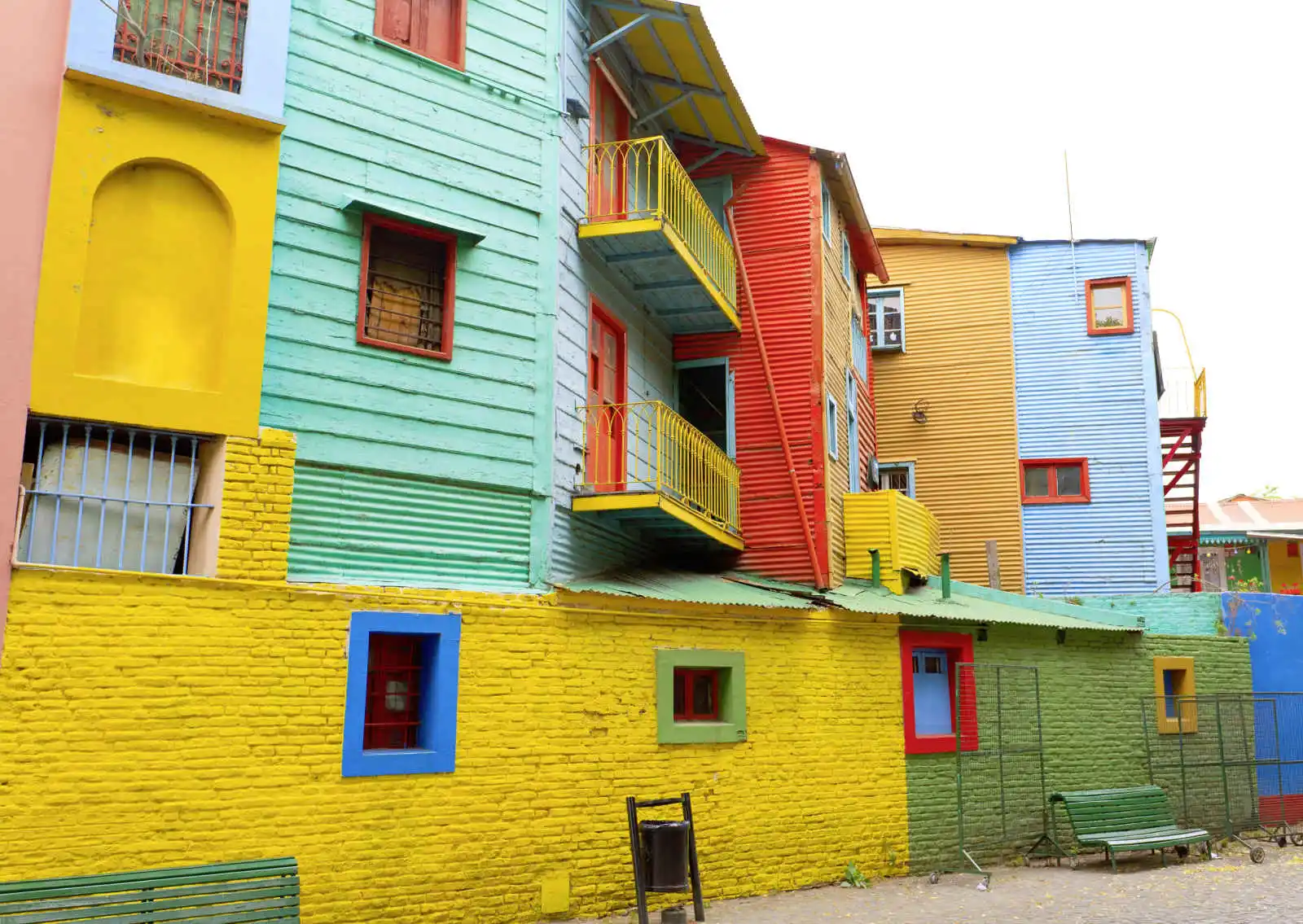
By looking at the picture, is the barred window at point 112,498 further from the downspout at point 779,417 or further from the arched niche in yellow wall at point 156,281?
the downspout at point 779,417

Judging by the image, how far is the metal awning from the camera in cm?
Answer: 1329

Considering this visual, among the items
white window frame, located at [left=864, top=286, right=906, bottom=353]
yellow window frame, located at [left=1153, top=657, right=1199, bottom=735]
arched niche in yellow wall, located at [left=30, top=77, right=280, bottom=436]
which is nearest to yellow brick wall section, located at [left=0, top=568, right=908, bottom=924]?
arched niche in yellow wall, located at [left=30, top=77, right=280, bottom=436]

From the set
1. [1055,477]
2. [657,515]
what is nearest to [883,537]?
[657,515]

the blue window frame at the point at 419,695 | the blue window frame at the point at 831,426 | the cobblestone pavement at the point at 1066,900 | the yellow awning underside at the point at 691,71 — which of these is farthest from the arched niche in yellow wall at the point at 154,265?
the blue window frame at the point at 831,426

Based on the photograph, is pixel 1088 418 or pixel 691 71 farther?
pixel 1088 418

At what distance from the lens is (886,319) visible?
24.2 meters

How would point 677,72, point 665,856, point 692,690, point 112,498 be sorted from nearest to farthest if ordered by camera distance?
point 112,498 < point 665,856 < point 692,690 < point 677,72

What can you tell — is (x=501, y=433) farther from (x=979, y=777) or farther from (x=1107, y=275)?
(x=1107, y=275)

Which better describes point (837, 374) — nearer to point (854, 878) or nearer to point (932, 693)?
point (932, 693)

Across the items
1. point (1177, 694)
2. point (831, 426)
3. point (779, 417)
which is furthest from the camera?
point (1177, 694)

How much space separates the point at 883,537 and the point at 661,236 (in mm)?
5790

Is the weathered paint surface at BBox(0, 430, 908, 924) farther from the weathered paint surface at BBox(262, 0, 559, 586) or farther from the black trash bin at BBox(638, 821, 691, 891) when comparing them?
the black trash bin at BBox(638, 821, 691, 891)

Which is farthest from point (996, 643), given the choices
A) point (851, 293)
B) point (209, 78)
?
point (209, 78)

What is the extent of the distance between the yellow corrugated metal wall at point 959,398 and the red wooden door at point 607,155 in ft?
35.5
